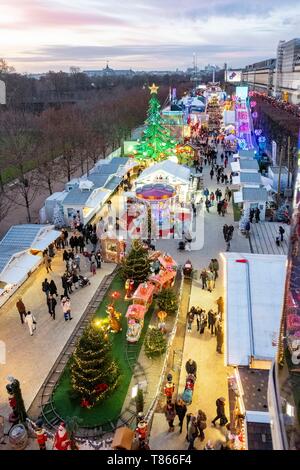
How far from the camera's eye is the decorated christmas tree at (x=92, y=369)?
10.2 meters

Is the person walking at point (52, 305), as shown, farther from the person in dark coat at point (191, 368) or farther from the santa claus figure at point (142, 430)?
the santa claus figure at point (142, 430)

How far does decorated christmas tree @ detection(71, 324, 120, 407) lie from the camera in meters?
10.2

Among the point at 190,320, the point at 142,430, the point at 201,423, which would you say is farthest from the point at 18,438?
the point at 190,320

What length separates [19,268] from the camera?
15.5 meters

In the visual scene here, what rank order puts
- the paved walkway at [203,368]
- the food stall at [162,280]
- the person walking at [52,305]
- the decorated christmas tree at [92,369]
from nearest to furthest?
the paved walkway at [203,368] < the decorated christmas tree at [92,369] < the person walking at [52,305] < the food stall at [162,280]

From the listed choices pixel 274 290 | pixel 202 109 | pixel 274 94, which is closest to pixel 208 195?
pixel 274 290

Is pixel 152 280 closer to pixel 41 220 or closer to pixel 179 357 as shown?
pixel 179 357

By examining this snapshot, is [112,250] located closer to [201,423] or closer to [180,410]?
[180,410]

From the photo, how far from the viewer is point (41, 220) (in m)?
23.3

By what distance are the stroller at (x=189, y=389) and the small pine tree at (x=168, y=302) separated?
3.42 meters

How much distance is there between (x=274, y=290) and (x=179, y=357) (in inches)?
128

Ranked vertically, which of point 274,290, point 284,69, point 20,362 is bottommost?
point 20,362

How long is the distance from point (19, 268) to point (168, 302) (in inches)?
227

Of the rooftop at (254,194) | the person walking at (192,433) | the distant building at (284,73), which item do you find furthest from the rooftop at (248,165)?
the distant building at (284,73)
